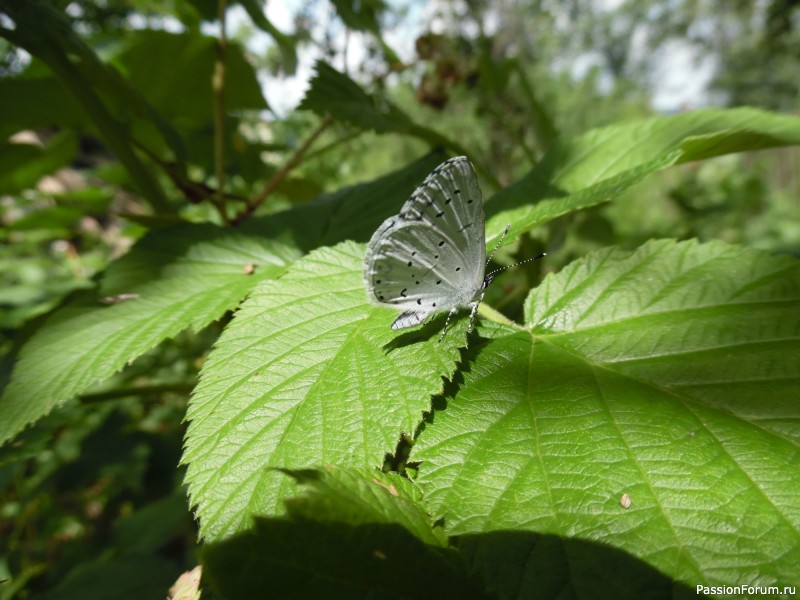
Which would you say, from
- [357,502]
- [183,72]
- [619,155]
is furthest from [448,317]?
[183,72]

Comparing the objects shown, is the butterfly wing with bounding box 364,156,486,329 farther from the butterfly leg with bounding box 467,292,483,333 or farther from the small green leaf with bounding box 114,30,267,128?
the small green leaf with bounding box 114,30,267,128

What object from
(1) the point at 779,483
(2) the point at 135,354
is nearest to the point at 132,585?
(2) the point at 135,354

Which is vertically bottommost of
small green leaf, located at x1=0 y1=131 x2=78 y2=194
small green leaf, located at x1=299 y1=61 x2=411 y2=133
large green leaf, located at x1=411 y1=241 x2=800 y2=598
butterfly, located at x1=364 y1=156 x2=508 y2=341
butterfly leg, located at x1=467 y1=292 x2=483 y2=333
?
large green leaf, located at x1=411 y1=241 x2=800 y2=598

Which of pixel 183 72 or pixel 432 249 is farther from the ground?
pixel 183 72

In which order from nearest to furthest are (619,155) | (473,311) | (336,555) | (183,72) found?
(336,555) < (473,311) < (619,155) < (183,72)

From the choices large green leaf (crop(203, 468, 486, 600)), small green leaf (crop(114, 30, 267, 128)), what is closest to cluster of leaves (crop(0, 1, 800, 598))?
large green leaf (crop(203, 468, 486, 600))

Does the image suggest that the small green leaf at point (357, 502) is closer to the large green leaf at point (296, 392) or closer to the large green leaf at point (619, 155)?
the large green leaf at point (296, 392)

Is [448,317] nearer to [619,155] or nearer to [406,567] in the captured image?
[406,567]
